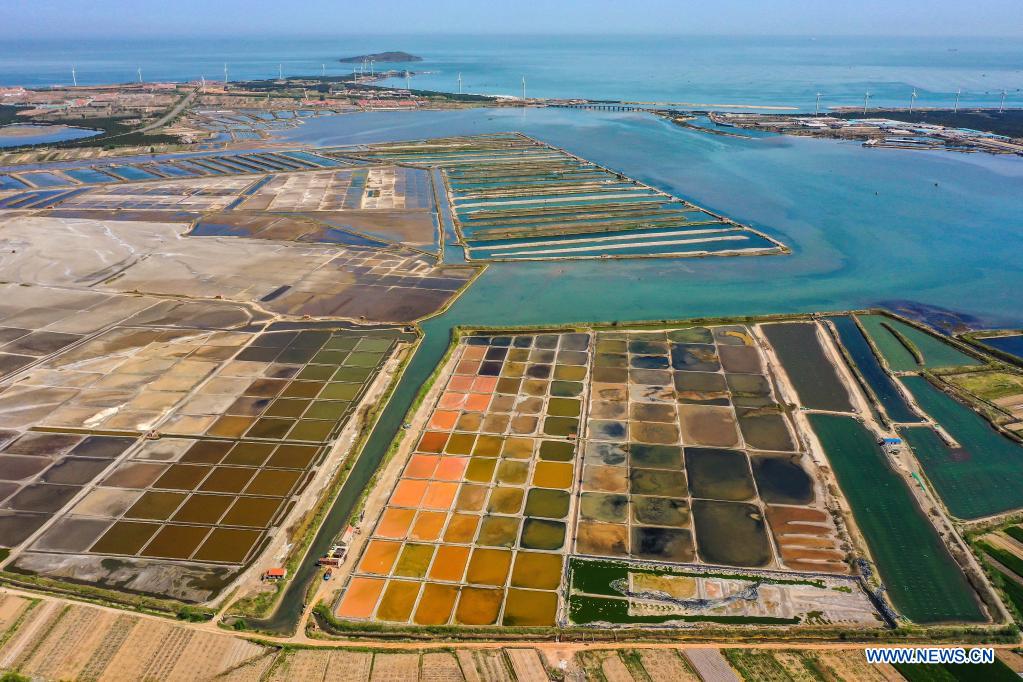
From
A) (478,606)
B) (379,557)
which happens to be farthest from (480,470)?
(478,606)

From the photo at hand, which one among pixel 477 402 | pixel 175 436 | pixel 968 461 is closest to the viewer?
pixel 968 461

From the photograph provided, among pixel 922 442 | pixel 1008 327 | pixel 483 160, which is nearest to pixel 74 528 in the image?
pixel 922 442

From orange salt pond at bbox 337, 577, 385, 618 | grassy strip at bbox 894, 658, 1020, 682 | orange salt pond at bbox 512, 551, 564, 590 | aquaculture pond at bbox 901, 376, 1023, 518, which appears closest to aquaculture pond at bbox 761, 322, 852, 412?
aquaculture pond at bbox 901, 376, 1023, 518

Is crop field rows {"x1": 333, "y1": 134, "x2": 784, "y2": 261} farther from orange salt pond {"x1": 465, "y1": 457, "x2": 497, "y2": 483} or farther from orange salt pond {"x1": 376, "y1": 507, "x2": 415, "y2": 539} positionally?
orange salt pond {"x1": 376, "y1": 507, "x2": 415, "y2": 539}

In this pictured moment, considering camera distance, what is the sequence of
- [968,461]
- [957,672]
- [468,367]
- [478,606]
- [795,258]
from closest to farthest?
[957,672]
[478,606]
[968,461]
[468,367]
[795,258]

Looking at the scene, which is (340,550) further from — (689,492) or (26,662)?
(689,492)

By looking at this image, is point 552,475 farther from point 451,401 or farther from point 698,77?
point 698,77
